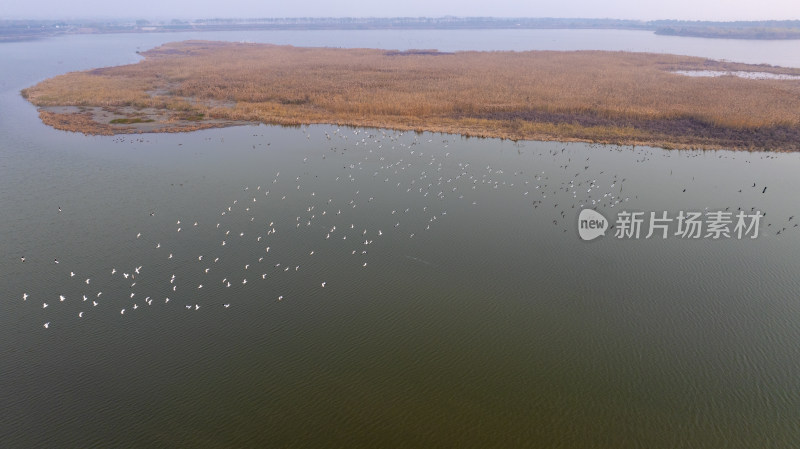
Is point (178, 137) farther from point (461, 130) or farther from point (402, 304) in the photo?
point (402, 304)

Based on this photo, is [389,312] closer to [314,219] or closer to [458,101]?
[314,219]

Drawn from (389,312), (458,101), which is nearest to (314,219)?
(389,312)

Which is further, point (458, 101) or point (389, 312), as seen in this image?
point (458, 101)

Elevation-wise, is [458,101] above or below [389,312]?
above

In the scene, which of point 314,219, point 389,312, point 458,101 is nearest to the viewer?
point 389,312

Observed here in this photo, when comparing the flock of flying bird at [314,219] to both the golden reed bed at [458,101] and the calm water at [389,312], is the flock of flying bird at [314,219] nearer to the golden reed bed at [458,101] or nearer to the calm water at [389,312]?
the calm water at [389,312]

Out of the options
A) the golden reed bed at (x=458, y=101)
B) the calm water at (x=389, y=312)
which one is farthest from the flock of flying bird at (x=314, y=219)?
the golden reed bed at (x=458, y=101)

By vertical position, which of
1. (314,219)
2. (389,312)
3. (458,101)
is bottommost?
(389,312)

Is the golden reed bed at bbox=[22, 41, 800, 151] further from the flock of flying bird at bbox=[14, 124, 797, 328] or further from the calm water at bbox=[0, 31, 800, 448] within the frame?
the calm water at bbox=[0, 31, 800, 448]
